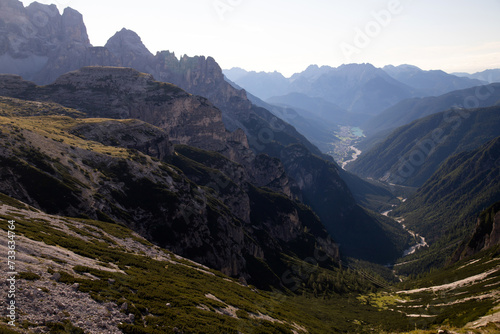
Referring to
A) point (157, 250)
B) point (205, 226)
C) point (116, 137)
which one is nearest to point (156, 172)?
point (205, 226)

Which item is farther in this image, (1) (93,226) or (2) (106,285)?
(1) (93,226)

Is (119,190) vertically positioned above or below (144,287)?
Result: below

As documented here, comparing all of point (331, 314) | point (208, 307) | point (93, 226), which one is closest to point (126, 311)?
point (208, 307)

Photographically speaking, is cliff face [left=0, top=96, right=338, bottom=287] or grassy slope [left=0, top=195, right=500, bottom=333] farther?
cliff face [left=0, top=96, right=338, bottom=287]

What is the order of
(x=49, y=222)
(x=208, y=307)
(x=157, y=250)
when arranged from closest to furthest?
(x=208, y=307)
(x=49, y=222)
(x=157, y=250)

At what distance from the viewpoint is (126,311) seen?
33.7 m

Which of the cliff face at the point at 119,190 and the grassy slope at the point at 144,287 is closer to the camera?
the grassy slope at the point at 144,287

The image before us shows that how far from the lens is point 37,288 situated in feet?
101

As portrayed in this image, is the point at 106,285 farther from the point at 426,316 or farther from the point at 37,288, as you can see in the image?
the point at 426,316

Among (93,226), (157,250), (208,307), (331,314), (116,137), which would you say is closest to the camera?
(208,307)

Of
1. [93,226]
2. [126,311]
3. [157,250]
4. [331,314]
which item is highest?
[126,311]

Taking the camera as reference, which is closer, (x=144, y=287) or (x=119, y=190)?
(x=144, y=287)

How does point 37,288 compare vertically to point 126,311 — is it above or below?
above

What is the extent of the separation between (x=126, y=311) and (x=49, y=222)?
3986 cm
